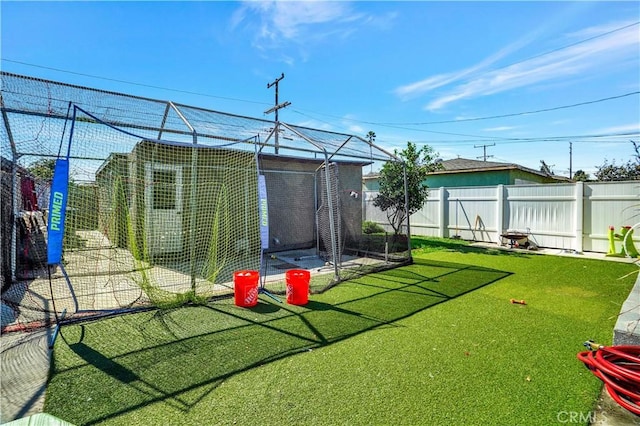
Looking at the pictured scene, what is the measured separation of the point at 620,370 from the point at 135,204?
682 centimetres

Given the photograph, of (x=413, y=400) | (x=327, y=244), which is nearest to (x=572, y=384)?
(x=413, y=400)

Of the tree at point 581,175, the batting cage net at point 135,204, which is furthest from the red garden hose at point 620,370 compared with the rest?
the tree at point 581,175

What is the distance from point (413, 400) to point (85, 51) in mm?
11458

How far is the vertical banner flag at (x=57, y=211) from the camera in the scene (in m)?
3.44

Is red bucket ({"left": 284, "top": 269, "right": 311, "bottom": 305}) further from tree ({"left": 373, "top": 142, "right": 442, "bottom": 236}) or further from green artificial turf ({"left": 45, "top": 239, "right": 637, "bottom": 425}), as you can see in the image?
tree ({"left": 373, "top": 142, "right": 442, "bottom": 236})

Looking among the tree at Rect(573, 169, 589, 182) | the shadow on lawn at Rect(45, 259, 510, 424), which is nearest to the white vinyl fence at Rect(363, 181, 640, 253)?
the shadow on lawn at Rect(45, 259, 510, 424)

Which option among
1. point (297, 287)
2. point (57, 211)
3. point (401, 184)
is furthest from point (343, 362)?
point (401, 184)

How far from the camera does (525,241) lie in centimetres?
1011

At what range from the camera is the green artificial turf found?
2279 mm

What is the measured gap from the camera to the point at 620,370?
2.42 meters

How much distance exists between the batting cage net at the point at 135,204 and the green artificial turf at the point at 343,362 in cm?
100

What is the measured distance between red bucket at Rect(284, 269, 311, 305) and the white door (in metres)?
3.34

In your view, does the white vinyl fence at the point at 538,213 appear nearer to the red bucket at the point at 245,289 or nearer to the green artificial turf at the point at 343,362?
the green artificial turf at the point at 343,362

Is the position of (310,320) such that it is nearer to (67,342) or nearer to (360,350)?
(360,350)
